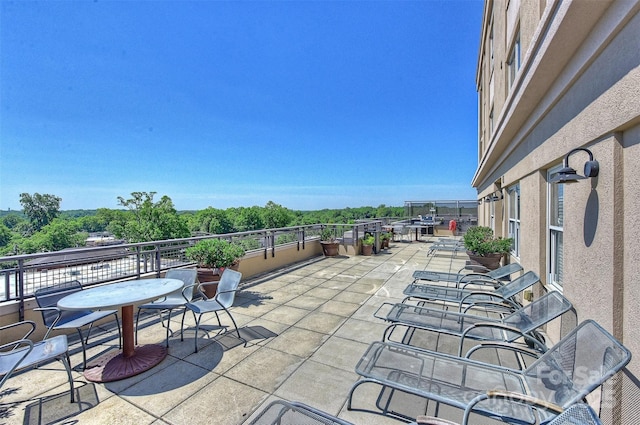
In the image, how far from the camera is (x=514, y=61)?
563cm

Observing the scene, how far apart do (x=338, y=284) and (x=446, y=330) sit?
134 inches

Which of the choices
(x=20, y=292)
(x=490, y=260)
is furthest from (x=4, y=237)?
(x=490, y=260)

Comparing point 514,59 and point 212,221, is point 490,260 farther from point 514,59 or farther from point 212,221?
point 212,221

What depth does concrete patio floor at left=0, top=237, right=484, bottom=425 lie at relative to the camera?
2.27m

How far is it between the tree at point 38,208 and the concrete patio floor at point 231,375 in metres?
86.5

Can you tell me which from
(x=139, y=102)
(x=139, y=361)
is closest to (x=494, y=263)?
(x=139, y=361)

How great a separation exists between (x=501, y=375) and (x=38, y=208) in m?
95.5

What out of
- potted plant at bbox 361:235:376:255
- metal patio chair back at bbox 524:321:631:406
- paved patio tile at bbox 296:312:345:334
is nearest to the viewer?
metal patio chair back at bbox 524:321:631:406

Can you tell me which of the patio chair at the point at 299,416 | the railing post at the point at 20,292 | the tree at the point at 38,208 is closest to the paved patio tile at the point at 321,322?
the patio chair at the point at 299,416

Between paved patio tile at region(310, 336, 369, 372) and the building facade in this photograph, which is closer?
the building facade

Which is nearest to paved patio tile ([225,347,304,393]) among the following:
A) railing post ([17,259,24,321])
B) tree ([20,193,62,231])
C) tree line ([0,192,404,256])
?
railing post ([17,259,24,321])

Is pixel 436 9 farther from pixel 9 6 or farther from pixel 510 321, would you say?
pixel 9 6

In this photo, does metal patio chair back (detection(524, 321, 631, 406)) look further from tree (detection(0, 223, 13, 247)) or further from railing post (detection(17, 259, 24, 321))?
tree (detection(0, 223, 13, 247))

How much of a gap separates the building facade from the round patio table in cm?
405
